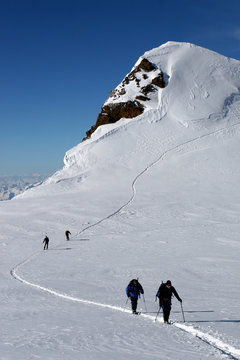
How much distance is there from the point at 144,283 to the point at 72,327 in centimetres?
780

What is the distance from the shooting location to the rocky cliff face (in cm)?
7788

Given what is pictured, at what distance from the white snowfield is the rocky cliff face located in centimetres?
169

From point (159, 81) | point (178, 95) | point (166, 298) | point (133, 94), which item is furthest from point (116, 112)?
point (166, 298)

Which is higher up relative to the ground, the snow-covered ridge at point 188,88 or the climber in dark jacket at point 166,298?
the snow-covered ridge at point 188,88

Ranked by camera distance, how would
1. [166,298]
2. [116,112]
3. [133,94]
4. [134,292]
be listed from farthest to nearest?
1. [133,94]
2. [116,112]
3. [134,292]
4. [166,298]

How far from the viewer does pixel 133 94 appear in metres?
80.8

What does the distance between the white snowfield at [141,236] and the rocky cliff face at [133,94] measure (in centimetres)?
169

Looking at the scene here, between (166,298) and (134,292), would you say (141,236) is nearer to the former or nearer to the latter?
(134,292)

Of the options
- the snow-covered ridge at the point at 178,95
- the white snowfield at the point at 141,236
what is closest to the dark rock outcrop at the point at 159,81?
the snow-covered ridge at the point at 178,95

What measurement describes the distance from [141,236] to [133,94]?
57.8 metres

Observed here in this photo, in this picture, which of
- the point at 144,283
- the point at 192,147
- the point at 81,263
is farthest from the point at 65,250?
the point at 192,147

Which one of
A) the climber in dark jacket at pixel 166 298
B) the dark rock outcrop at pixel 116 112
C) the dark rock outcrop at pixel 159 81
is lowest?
the climber in dark jacket at pixel 166 298

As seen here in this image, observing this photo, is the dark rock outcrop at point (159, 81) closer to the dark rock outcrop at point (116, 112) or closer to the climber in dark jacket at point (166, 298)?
the dark rock outcrop at point (116, 112)

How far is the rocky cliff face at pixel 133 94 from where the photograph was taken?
77875mm
